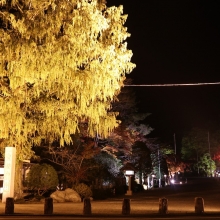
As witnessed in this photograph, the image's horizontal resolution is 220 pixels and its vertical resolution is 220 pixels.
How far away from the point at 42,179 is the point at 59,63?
39.8ft

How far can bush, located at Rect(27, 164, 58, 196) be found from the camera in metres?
26.9

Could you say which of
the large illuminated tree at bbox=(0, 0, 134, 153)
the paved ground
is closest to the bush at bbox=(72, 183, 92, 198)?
the paved ground

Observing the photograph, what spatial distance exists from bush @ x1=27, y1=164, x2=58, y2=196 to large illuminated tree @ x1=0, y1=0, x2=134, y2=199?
7.41m

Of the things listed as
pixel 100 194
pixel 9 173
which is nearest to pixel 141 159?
pixel 100 194

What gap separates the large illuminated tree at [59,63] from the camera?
16.8m

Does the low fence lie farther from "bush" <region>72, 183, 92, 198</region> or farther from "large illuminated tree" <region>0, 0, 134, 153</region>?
"bush" <region>72, 183, 92, 198</region>

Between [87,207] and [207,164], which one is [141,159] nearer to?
[87,207]

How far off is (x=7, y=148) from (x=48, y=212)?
230 inches

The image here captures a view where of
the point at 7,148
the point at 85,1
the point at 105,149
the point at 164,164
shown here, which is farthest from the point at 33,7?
the point at 164,164

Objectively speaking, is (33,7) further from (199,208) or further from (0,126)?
(199,208)

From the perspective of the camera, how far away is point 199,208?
54.0ft

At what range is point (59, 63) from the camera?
17.0 meters

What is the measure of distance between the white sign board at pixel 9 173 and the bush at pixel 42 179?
6.61 metres

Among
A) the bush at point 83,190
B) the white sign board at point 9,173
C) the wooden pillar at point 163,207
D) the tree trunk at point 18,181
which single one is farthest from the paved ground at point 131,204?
the tree trunk at point 18,181
